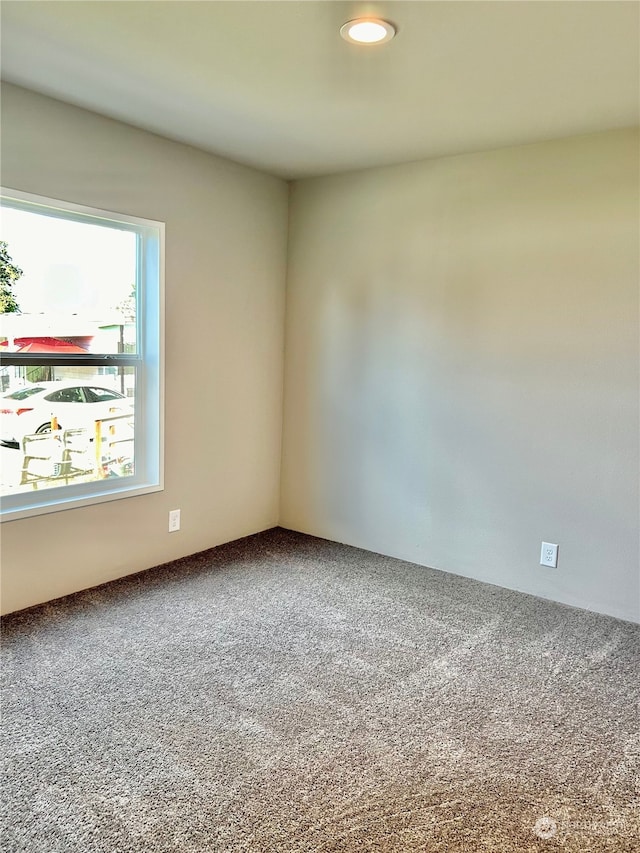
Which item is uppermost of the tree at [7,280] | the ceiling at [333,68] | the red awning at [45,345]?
the ceiling at [333,68]

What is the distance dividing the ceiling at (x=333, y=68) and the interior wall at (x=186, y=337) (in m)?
0.20

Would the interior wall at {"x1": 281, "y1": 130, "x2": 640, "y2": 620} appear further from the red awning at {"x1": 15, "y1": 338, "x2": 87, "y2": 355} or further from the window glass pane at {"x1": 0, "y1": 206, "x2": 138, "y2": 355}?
the red awning at {"x1": 15, "y1": 338, "x2": 87, "y2": 355}

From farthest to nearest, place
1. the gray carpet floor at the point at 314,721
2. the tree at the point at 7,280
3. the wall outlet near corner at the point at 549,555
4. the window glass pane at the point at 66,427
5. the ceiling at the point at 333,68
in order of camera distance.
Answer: the wall outlet near corner at the point at 549,555
the window glass pane at the point at 66,427
the tree at the point at 7,280
the ceiling at the point at 333,68
the gray carpet floor at the point at 314,721

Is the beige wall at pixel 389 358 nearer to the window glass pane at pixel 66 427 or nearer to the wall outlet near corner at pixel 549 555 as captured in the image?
the wall outlet near corner at pixel 549 555

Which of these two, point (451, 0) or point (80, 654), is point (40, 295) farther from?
point (451, 0)

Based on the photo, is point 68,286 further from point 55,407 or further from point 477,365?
point 477,365

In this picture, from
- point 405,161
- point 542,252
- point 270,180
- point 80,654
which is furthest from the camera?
point 270,180

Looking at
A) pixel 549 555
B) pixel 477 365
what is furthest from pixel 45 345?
pixel 549 555

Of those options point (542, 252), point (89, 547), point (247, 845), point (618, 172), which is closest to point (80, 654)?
point (89, 547)

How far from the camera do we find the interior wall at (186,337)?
290cm

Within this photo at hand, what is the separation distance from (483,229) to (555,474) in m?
1.39

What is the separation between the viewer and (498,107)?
268 centimetres

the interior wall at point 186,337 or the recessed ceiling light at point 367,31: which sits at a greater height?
the recessed ceiling light at point 367,31

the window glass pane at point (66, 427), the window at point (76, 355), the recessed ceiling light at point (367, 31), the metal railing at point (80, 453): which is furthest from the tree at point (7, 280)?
the recessed ceiling light at point (367, 31)
